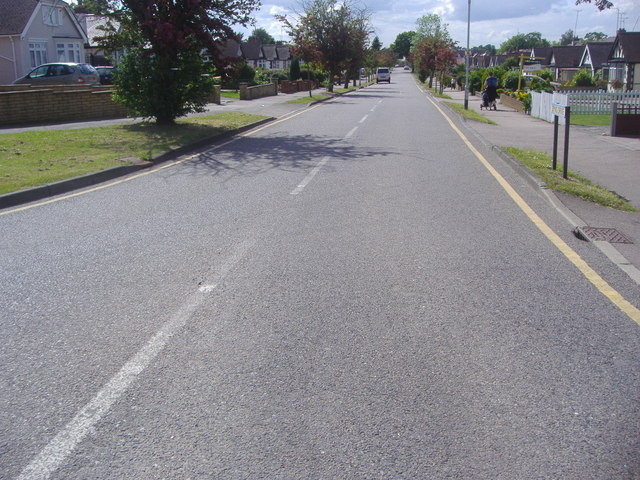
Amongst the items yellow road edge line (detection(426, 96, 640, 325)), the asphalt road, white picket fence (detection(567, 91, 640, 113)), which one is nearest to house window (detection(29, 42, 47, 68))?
white picket fence (detection(567, 91, 640, 113))

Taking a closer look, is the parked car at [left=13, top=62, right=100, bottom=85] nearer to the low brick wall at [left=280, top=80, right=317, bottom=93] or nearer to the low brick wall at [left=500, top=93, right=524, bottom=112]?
the low brick wall at [left=280, top=80, right=317, bottom=93]

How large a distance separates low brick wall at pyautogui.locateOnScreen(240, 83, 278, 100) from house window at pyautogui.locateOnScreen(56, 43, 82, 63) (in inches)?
511

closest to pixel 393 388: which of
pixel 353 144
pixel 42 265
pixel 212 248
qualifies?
pixel 212 248

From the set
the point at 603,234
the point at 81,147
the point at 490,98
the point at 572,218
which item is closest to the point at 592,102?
the point at 490,98

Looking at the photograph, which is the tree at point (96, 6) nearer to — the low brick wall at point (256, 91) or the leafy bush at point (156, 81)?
the leafy bush at point (156, 81)

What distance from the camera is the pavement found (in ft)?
24.4

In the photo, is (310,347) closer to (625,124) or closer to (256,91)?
(625,124)

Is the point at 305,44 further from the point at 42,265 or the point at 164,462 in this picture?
the point at 164,462

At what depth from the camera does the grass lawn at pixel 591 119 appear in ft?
75.6

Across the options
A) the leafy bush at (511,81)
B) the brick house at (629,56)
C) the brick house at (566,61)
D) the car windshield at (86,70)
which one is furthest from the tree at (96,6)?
the brick house at (566,61)

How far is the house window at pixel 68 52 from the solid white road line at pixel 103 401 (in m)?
44.2

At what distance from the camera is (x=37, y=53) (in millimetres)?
41750

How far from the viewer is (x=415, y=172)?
478 inches

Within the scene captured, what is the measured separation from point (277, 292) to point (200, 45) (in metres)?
15.6
